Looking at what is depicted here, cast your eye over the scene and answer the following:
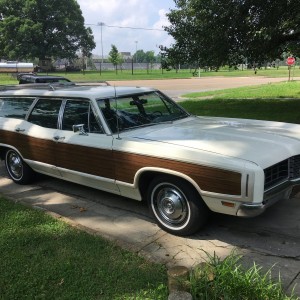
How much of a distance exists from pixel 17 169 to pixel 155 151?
3060 millimetres

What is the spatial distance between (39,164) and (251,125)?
2.94 metres

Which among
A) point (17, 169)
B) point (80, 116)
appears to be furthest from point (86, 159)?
point (17, 169)

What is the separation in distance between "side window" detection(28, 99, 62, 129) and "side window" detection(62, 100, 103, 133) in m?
0.21

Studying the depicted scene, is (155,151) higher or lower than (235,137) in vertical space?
lower

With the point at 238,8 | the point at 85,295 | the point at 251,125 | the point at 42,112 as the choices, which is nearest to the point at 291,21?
the point at 238,8

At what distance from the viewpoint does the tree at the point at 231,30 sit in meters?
11.5

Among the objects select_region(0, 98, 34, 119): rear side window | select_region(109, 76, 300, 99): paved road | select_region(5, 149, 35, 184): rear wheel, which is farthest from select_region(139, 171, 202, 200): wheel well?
A: select_region(109, 76, 300, 99): paved road

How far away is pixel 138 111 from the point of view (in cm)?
525

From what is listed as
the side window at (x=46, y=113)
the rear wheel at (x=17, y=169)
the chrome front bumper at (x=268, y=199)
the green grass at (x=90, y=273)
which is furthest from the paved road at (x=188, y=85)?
the green grass at (x=90, y=273)

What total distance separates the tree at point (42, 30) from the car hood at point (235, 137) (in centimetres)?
7581

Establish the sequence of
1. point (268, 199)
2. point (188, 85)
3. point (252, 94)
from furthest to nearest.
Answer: point (188, 85)
point (252, 94)
point (268, 199)

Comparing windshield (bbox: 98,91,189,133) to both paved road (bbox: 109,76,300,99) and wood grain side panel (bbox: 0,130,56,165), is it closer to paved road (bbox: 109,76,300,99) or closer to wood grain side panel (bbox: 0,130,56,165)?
wood grain side panel (bbox: 0,130,56,165)

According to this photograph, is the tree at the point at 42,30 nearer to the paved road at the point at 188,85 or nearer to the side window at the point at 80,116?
the paved road at the point at 188,85

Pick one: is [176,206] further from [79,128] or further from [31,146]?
[31,146]
